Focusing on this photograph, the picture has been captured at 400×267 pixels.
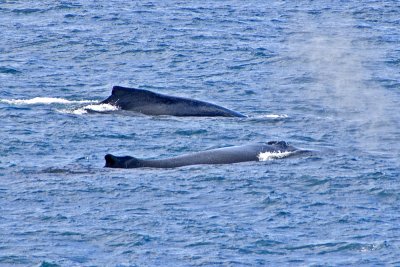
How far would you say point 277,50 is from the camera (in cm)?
4606

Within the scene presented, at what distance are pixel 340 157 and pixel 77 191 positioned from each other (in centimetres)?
605

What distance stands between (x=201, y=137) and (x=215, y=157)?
137 inches

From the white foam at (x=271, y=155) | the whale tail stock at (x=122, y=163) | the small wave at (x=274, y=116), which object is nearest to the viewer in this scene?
the whale tail stock at (x=122, y=163)

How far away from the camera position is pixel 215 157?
2620 cm

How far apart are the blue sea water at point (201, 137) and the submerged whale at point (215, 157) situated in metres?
0.26

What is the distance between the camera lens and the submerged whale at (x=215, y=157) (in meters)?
25.5

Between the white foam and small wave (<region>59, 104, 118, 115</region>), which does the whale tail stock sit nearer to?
the white foam

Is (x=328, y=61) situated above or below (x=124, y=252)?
below

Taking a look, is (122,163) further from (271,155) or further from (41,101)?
(41,101)

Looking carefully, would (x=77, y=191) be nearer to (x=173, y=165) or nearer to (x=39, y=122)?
(x=173, y=165)

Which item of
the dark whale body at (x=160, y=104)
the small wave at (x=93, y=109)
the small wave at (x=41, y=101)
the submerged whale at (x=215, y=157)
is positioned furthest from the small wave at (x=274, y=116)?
the submerged whale at (x=215, y=157)

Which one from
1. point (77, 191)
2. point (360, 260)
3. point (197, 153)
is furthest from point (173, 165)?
point (360, 260)

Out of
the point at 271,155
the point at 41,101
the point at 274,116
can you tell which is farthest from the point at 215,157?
the point at 41,101

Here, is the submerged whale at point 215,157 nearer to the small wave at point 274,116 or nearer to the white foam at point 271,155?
the white foam at point 271,155
